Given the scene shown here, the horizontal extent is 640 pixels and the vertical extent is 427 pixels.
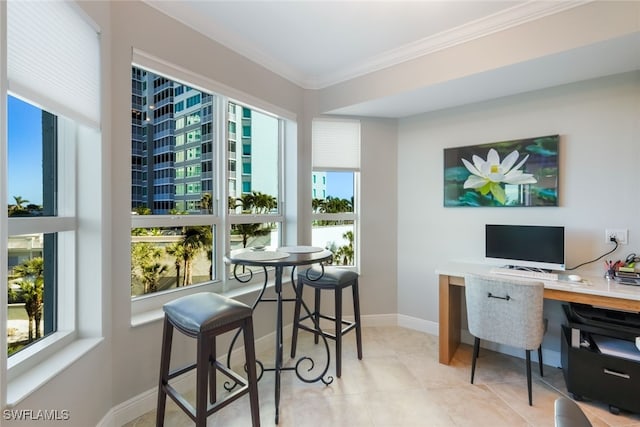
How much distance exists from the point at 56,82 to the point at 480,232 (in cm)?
314

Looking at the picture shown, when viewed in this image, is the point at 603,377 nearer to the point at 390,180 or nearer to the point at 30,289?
the point at 390,180

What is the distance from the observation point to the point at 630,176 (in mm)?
2143

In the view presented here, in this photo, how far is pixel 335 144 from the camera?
3203mm

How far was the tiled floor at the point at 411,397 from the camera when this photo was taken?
179 centimetres

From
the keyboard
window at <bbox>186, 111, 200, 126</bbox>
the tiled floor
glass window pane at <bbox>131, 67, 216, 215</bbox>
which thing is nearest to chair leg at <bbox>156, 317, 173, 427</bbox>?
the tiled floor

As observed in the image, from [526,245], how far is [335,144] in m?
1.97

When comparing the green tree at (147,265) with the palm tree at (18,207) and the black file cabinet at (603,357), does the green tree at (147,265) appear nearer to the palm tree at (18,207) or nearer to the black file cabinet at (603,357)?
the palm tree at (18,207)

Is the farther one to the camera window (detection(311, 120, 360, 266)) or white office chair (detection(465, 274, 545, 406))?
window (detection(311, 120, 360, 266))

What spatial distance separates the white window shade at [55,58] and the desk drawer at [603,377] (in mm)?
3245

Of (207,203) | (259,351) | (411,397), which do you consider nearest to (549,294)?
(411,397)

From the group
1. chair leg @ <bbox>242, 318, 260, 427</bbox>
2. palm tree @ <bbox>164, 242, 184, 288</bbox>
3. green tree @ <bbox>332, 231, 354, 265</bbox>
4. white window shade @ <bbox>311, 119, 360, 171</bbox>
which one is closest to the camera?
chair leg @ <bbox>242, 318, 260, 427</bbox>

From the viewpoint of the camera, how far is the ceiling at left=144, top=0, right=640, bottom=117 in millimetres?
1933

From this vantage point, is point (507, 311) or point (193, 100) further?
point (193, 100)

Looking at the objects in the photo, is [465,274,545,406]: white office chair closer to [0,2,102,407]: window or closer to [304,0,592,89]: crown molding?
[304,0,592,89]: crown molding
